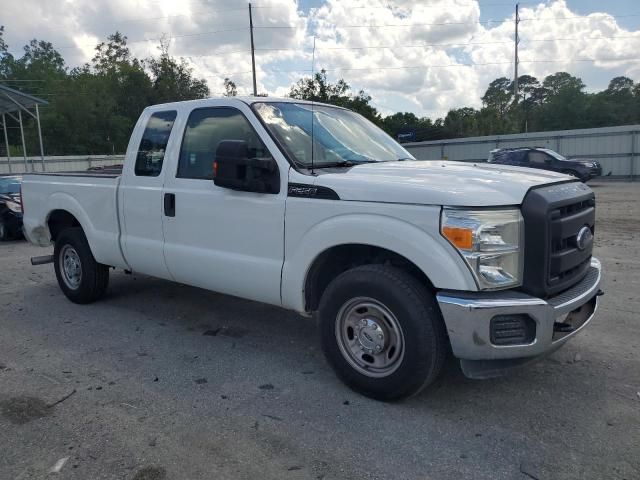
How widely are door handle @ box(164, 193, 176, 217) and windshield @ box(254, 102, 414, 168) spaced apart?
3.70 feet

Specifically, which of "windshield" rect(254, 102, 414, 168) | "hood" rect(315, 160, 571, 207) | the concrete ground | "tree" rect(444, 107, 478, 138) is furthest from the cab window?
"tree" rect(444, 107, 478, 138)

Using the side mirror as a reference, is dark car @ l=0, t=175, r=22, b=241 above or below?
below

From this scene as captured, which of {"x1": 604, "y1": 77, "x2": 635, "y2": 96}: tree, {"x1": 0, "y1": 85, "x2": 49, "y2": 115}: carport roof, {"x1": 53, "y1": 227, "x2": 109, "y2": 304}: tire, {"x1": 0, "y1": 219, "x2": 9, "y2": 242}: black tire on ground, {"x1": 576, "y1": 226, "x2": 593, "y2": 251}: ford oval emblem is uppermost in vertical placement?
{"x1": 604, "y1": 77, "x2": 635, "y2": 96}: tree

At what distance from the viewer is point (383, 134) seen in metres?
5.22

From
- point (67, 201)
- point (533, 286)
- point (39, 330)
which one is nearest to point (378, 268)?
point (533, 286)

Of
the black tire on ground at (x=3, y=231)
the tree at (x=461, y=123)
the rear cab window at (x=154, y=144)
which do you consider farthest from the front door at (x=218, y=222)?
the tree at (x=461, y=123)

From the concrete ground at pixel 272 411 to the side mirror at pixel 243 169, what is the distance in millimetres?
1444

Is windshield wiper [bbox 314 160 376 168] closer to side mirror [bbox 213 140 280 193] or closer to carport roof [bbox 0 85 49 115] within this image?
side mirror [bbox 213 140 280 193]

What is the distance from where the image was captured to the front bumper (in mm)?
3066

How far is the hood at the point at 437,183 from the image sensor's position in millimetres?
3164

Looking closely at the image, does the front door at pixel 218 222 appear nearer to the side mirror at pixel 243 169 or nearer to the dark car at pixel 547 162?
the side mirror at pixel 243 169

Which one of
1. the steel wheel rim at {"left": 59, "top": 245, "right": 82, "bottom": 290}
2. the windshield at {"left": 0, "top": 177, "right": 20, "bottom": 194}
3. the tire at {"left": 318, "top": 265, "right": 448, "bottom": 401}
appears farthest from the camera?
the windshield at {"left": 0, "top": 177, "right": 20, "bottom": 194}

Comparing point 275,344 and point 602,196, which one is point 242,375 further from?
point 602,196

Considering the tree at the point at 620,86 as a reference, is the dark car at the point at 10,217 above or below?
below
